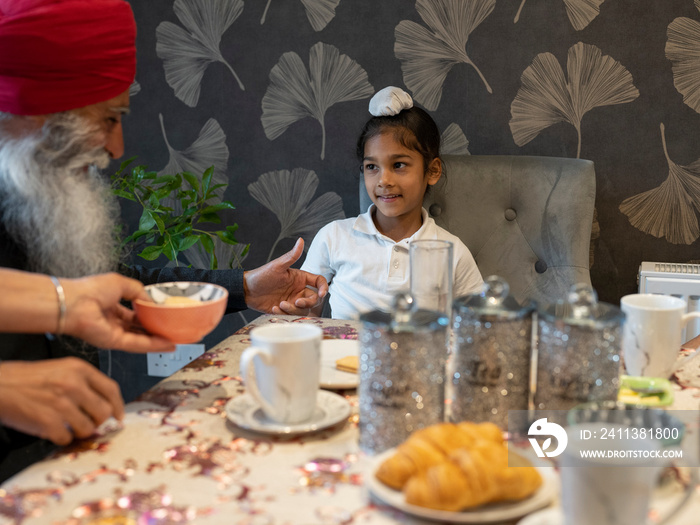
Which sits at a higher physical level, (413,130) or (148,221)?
(413,130)

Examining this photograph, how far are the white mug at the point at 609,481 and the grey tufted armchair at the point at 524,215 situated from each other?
134cm

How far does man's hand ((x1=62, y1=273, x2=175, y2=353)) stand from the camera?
829 millimetres

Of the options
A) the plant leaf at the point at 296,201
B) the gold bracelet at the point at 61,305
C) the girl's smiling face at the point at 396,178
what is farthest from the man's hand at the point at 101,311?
the plant leaf at the point at 296,201

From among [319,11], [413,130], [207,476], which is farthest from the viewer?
[319,11]

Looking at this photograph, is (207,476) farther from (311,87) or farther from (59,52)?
(311,87)

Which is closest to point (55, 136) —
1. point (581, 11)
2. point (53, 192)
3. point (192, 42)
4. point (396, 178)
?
point (53, 192)

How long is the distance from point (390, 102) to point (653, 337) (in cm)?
123

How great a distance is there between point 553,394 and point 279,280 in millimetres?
865

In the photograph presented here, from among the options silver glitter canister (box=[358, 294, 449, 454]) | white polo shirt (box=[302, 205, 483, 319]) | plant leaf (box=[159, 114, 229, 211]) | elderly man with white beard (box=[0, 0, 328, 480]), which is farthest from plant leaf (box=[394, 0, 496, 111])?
silver glitter canister (box=[358, 294, 449, 454])

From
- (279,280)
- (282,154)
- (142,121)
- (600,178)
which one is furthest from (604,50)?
(142,121)

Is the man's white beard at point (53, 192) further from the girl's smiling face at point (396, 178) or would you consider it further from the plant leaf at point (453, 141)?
the plant leaf at point (453, 141)

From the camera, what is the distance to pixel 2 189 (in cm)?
121

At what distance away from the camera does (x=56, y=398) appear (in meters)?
0.76

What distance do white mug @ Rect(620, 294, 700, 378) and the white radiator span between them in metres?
1.10
